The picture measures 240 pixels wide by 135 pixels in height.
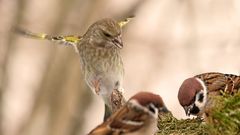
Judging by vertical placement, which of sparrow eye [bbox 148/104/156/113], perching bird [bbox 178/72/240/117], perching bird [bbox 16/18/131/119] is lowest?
sparrow eye [bbox 148/104/156/113]

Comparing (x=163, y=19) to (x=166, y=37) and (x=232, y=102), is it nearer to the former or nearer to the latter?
(x=166, y=37)

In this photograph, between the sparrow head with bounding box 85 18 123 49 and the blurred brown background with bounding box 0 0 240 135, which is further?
the blurred brown background with bounding box 0 0 240 135

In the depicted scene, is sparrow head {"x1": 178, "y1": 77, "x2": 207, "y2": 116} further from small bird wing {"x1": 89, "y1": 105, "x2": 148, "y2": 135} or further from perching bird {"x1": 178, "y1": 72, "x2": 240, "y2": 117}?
small bird wing {"x1": 89, "y1": 105, "x2": 148, "y2": 135}

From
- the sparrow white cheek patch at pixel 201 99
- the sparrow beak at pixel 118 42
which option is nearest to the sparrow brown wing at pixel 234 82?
the sparrow white cheek patch at pixel 201 99

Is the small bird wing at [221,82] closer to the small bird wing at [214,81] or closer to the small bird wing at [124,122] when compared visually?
the small bird wing at [214,81]

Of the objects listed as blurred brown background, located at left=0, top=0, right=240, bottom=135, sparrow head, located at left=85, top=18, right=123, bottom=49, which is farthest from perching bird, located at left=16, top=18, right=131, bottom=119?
blurred brown background, located at left=0, top=0, right=240, bottom=135

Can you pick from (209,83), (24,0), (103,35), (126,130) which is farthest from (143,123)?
(24,0)
